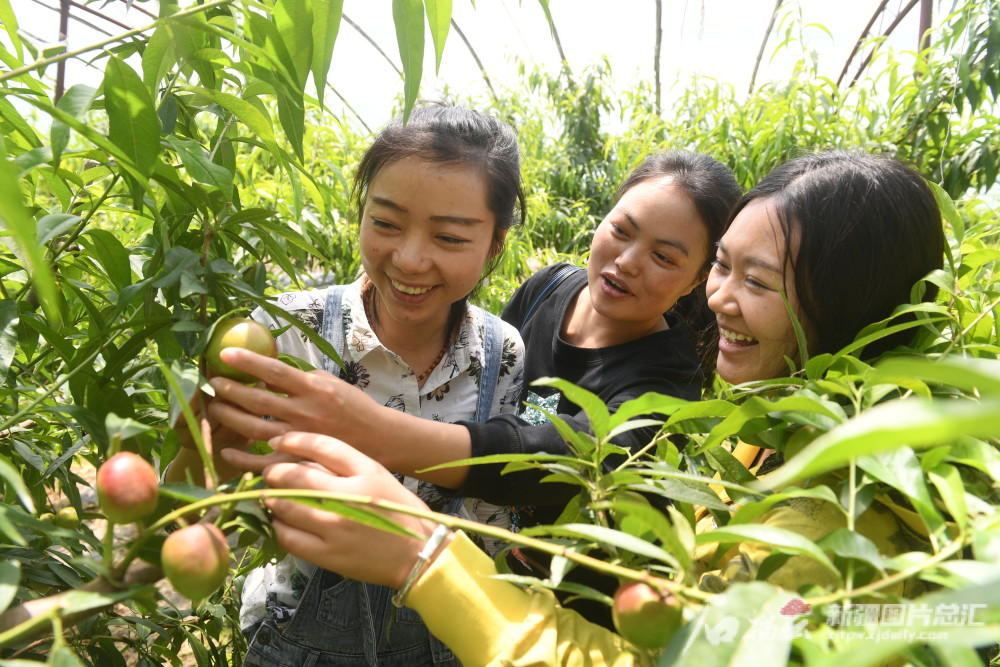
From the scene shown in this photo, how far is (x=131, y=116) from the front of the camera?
481 mm

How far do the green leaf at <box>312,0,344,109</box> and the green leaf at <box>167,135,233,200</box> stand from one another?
0.09 m

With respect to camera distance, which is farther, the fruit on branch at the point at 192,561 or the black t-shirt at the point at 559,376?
the black t-shirt at the point at 559,376

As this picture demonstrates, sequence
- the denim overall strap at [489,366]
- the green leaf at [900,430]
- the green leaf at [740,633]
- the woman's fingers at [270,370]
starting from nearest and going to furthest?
the green leaf at [900,430]
the green leaf at [740,633]
the woman's fingers at [270,370]
the denim overall strap at [489,366]

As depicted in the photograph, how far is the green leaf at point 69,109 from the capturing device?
447 millimetres

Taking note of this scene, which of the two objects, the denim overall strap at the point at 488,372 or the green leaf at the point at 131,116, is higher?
the green leaf at the point at 131,116

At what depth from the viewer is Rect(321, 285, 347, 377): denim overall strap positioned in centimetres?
99

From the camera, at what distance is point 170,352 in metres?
0.66

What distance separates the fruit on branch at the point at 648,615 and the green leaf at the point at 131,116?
403 millimetres

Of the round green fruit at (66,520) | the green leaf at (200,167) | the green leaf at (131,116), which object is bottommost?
the round green fruit at (66,520)

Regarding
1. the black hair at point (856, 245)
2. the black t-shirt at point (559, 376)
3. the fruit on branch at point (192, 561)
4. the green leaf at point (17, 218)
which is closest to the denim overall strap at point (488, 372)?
the black t-shirt at point (559, 376)

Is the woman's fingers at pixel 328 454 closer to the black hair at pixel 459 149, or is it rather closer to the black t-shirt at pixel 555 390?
the black t-shirt at pixel 555 390

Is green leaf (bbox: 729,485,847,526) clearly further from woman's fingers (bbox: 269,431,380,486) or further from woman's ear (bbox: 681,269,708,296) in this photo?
woman's ear (bbox: 681,269,708,296)

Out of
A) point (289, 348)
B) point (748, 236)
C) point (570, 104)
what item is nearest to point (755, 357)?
point (748, 236)

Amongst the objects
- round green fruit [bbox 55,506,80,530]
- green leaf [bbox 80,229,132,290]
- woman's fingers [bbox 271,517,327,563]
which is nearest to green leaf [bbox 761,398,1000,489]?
woman's fingers [bbox 271,517,327,563]
